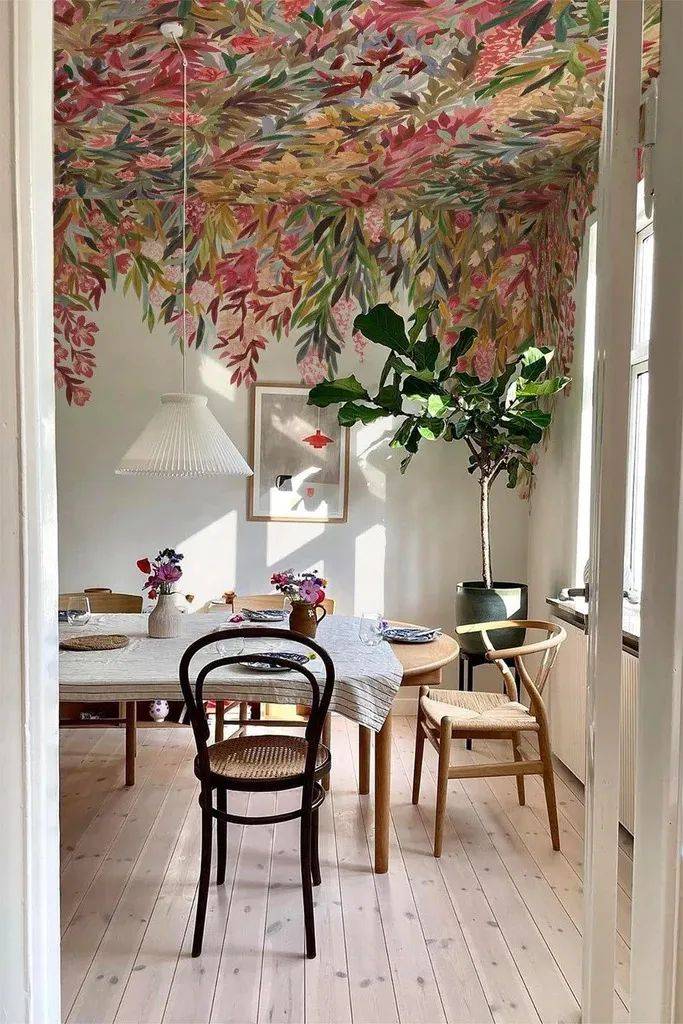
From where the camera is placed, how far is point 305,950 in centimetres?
251

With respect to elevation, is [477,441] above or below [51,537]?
above

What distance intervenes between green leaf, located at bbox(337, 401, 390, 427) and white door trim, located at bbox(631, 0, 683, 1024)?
321 cm

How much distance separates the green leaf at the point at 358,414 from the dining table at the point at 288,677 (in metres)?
A: 1.41

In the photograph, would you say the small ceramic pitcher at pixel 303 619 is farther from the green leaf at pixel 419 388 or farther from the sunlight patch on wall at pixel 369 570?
the sunlight patch on wall at pixel 369 570

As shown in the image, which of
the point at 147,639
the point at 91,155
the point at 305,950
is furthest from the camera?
the point at 91,155

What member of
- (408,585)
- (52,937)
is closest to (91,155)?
(408,585)

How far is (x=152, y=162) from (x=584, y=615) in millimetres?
3107

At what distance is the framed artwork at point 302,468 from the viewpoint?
5.10 m

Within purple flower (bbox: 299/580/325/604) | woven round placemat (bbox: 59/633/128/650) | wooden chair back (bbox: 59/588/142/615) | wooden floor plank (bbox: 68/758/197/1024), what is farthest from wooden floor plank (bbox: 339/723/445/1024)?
wooden chair back (bbox: 59/588/142/615)

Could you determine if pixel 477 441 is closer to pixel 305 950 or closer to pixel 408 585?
pixel 408 585

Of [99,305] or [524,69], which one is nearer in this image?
[524,69]

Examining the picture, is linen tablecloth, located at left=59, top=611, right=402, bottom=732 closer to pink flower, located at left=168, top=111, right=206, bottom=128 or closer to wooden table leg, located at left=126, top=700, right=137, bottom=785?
wooden table leg, located at left=126, top=700, right=137, bottom=785

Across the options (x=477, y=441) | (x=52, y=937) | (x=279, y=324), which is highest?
(x=279, y=324)

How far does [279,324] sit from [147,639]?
7.93ft
